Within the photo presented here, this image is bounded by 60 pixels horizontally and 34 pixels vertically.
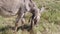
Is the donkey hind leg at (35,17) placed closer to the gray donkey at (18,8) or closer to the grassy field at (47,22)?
the gray donkey at (18,8)

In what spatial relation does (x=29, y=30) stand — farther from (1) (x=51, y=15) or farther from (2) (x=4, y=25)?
(1) (x=51, y=15)

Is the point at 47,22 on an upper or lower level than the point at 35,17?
lower

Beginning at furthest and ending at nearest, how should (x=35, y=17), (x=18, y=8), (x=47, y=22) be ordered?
(x=47, y=22) < (x=35, y=17) < (x=18, y=8)

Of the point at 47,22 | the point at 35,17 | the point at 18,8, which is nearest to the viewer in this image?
the point at 18,8

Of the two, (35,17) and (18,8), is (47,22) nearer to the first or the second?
(35,17)

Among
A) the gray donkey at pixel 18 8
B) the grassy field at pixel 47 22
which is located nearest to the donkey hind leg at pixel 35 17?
the gray donkey at pixel 18 8

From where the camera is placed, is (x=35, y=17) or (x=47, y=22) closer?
(x=35, y=17)

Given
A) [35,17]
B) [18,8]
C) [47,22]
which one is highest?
[18,8]

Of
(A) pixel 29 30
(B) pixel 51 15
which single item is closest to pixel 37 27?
(A) pixel 29 30

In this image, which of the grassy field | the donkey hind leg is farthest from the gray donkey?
the grassy field

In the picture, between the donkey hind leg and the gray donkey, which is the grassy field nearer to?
the donkey hind leg

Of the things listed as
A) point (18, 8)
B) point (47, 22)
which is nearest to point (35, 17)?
point (18, 8)

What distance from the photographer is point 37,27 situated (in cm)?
936

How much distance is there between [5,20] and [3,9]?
6.60 ft
